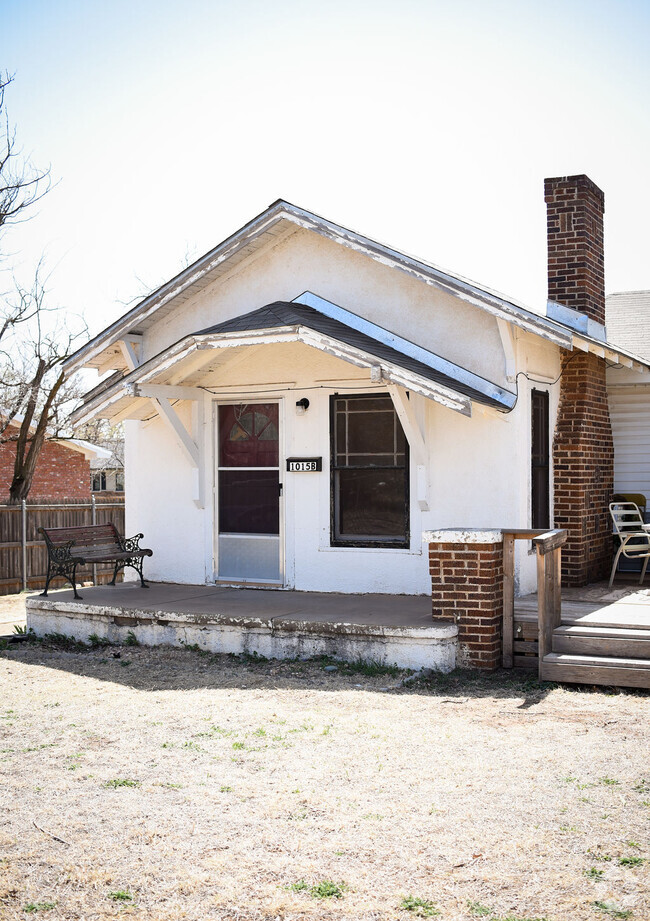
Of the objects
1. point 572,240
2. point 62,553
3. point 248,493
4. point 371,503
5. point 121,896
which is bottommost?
point 121,896

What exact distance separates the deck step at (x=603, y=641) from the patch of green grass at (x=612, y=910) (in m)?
4.01

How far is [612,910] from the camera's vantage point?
3.85 metres

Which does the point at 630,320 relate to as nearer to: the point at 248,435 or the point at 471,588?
the point at 248,435

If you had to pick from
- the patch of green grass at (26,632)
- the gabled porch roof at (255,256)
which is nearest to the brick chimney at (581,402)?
the gabled porch roof at (255,256)

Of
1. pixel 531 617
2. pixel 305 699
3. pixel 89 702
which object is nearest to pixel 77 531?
pixel 89 702

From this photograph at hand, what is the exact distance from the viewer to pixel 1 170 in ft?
66.3

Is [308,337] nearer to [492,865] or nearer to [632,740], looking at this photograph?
[632,740]

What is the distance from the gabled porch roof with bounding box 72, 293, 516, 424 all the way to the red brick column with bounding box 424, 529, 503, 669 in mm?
1222

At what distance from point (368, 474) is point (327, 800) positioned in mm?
5698

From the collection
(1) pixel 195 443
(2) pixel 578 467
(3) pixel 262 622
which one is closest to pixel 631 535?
(2) pixel 578 467

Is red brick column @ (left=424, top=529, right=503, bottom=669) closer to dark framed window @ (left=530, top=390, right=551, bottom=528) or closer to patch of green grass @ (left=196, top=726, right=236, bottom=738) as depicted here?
dark framed window @ (left=530, top=390, right=551, bottom=528)

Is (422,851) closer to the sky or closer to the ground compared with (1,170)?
closer to the ground

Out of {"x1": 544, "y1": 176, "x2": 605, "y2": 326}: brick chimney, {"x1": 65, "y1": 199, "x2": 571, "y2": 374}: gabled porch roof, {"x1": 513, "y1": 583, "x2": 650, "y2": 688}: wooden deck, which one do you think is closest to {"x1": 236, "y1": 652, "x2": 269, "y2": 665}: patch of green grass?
{"x1": 513, "y1": 583, "x2": 650, "y2": 688}: wooden deck

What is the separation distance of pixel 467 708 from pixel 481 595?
1334mm
